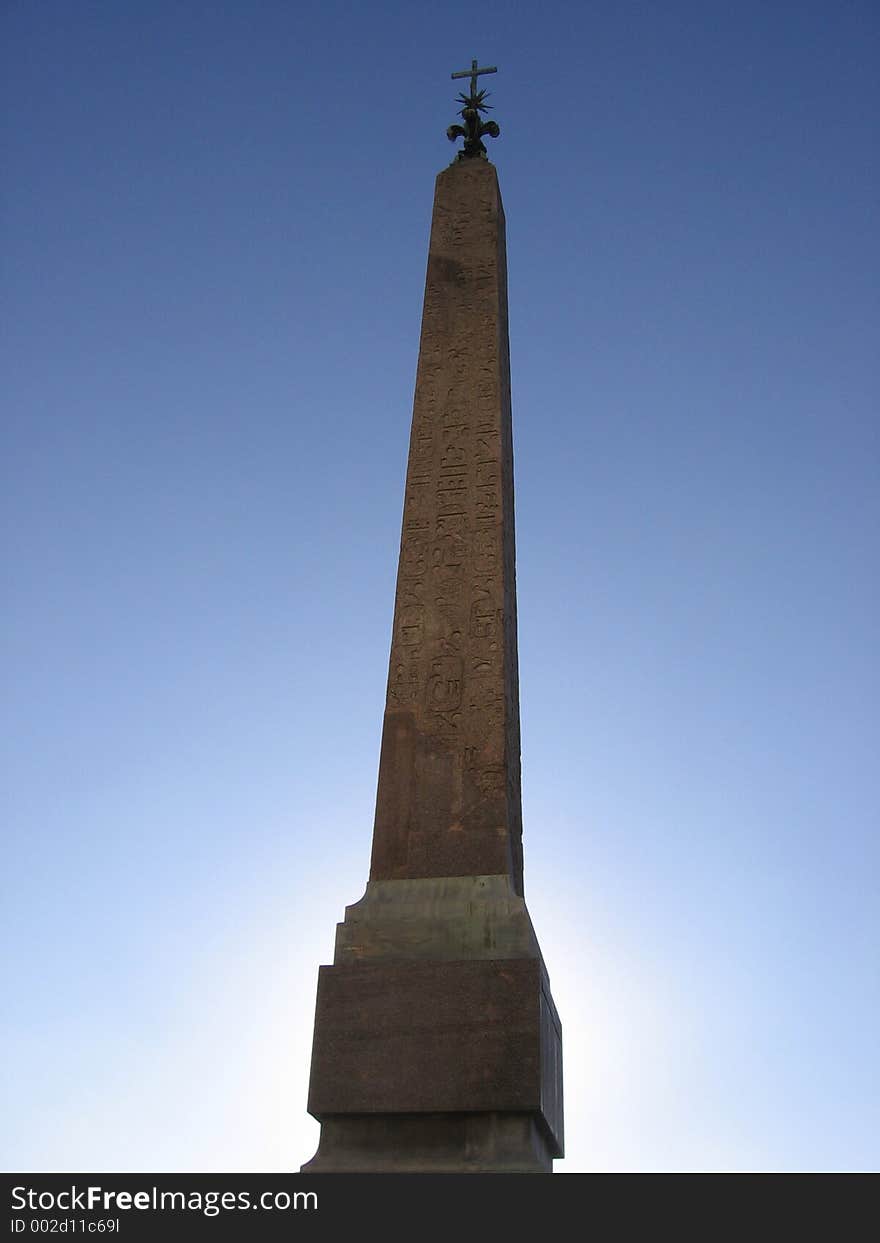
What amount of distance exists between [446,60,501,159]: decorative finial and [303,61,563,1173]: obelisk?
3.83ft

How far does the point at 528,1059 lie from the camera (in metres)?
6.30

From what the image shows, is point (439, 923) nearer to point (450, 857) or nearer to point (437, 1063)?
point (450, 857)

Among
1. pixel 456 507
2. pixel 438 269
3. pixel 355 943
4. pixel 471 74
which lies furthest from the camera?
pixel 471 74

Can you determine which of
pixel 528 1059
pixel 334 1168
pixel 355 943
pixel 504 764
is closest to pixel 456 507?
pixel 504 764

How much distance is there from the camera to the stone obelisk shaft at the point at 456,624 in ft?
24.0

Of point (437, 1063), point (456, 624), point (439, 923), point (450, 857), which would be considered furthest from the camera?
point (456, 624)

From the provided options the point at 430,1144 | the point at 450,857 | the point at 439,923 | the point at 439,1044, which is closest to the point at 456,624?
the point at 450,857

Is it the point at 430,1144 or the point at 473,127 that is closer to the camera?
the point at 430,1144

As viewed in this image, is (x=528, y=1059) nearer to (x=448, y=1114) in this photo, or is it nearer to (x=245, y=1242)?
(x=448, y=1114)

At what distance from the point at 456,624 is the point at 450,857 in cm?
140

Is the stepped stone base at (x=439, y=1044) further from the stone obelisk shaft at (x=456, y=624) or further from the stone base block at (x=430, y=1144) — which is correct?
the stone obelisk shaft at (x=456, y=624)

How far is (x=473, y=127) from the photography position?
1043cm

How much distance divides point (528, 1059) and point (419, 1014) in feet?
2.00

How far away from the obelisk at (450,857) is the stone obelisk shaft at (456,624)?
0.01 meters
